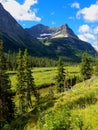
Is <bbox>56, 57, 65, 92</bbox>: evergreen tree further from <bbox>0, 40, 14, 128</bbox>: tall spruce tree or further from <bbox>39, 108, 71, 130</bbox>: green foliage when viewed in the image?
<bbox>39, 108, 71, 130</bbox>: green foliage

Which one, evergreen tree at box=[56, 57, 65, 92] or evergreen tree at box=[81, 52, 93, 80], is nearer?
evergreen tree at box=[56, 57, 65, 92]

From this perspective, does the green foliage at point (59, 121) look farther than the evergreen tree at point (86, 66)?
No

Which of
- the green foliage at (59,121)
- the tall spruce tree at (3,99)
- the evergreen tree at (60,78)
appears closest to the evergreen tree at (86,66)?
the evergreen tree at (60,78)

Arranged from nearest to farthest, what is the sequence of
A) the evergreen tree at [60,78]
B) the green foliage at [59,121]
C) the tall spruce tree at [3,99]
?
1. the green foliage at [59,121]
2. the tall spruce tree at [3,99]
3. the evergreen tree at [60,78]

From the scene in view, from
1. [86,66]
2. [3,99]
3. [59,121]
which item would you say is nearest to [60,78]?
[86,66]

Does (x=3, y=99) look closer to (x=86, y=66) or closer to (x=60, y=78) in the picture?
(x=60, y=78)

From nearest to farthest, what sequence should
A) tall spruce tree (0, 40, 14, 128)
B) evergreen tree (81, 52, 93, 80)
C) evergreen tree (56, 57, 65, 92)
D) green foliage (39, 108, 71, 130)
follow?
green foliage (39, 108, 71, 130) < tall spruce tree (0, 40, 14, 128) < evergreen tree (56, 57, 65, 92) < evergreen tree (81, 52, 93, 80)

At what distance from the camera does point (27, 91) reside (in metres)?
80.8

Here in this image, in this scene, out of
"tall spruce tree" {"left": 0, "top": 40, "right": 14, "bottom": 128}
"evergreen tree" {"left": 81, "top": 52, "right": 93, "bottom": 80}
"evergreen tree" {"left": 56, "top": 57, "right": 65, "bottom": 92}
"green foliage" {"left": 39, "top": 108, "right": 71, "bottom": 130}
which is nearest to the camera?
"green foliage" {"left": 39, "top": 108, "right": 71, "bottom": 130}

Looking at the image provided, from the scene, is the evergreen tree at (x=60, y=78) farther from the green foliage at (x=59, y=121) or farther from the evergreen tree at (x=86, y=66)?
the green foliage at (x=59, y=121)

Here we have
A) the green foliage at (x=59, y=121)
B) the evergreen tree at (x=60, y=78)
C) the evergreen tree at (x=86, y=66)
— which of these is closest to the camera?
the green foliage at (x=59, y=121)

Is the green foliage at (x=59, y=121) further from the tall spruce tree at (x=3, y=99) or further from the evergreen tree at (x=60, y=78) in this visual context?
the evergreen tree at (x=60, y=78)

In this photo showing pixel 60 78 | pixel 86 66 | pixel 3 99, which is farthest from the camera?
pixel 86 66

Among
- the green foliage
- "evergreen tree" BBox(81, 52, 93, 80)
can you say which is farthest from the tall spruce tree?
"evergreen tree" BBox(81, 52, 93, 80)
